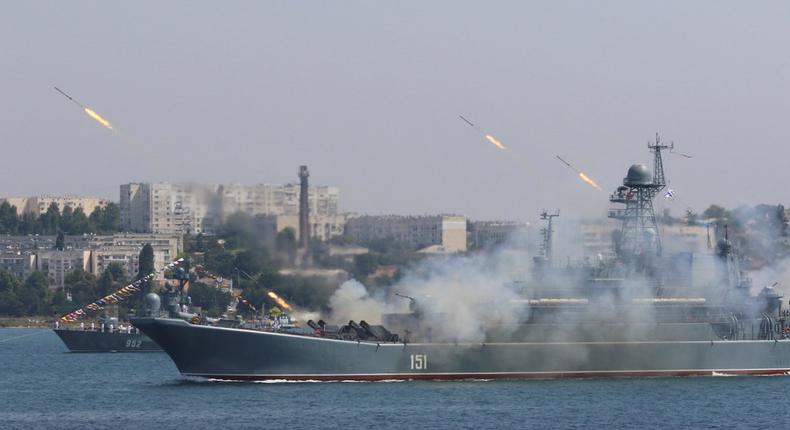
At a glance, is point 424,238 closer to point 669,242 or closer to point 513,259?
point 513,259

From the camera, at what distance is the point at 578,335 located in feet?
201

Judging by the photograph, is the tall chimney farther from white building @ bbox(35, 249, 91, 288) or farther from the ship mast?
white building @ bbox(35, 249, 91, 288)

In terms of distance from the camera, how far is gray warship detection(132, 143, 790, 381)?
5862cm

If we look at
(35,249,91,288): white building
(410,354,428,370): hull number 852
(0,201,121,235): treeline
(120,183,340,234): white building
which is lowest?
(410,354,428,370): hull number 852

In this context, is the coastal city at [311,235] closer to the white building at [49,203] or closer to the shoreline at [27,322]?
the shoreline at [27,322]

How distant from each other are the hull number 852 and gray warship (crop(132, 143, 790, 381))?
0.13ft

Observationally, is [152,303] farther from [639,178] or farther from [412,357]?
[639,178]

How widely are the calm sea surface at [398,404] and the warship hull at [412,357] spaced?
0.64 meters

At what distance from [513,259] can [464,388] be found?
18.4m

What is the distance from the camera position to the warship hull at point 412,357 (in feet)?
191

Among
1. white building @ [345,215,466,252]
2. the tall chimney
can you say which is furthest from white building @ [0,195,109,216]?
the tall chimney


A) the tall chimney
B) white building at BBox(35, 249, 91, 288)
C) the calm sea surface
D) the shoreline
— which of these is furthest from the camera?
white building at BBox(35, 249, 91, 288)

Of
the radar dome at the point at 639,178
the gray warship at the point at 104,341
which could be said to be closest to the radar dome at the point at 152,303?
the radar dome at the point at 639,178

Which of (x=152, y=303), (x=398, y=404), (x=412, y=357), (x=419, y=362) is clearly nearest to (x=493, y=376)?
(x=419, y=362)
